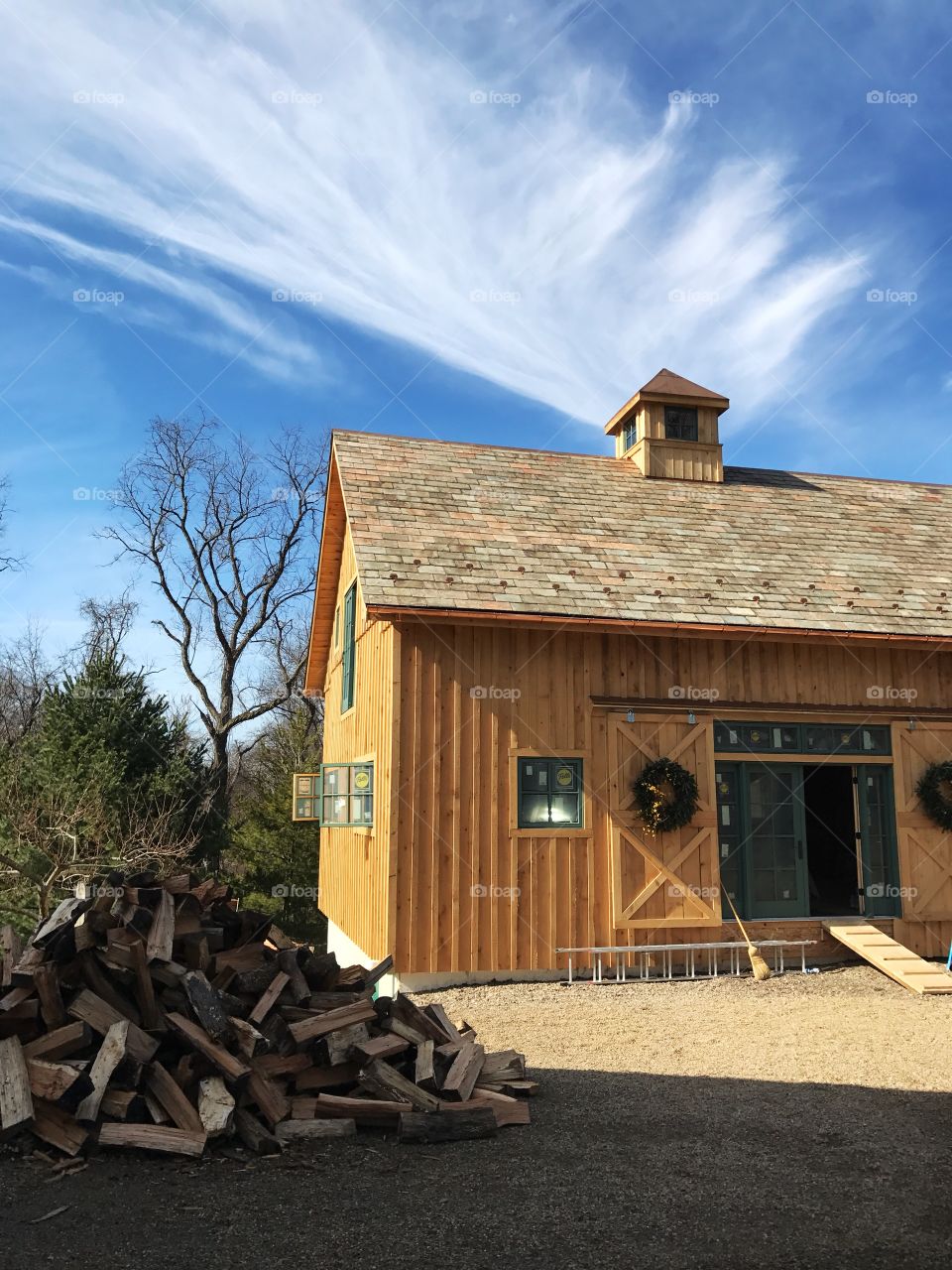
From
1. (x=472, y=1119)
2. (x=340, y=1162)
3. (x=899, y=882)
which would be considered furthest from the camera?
(x=899, y=882)

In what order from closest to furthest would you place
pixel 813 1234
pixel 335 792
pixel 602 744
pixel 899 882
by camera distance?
pixel 813 1234 < pixel 602 744 < pixel 899 882 < pixel 335 792

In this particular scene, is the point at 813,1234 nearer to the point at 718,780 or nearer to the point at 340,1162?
the point at 340,1162

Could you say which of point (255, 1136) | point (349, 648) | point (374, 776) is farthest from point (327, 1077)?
point (349, 648)

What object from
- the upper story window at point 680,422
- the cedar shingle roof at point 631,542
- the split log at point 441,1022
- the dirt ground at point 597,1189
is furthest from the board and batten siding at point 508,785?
the upper story window at point 680,422

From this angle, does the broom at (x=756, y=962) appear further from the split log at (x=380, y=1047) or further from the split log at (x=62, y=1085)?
the split log at (x=62, y=1085)

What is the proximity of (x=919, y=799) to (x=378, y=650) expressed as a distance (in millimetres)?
6488

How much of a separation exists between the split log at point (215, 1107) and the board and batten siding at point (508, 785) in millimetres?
Answer: 4506

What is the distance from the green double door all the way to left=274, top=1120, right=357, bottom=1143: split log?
6.47 m

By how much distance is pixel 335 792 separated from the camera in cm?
1320

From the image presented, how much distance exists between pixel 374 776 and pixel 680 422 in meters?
7.64

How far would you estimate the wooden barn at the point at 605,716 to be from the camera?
1007cm

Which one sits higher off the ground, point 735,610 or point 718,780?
point 735,610

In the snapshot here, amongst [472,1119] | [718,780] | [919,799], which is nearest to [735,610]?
[718,780]

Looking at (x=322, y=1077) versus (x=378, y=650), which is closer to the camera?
(x=322, y=1077)
